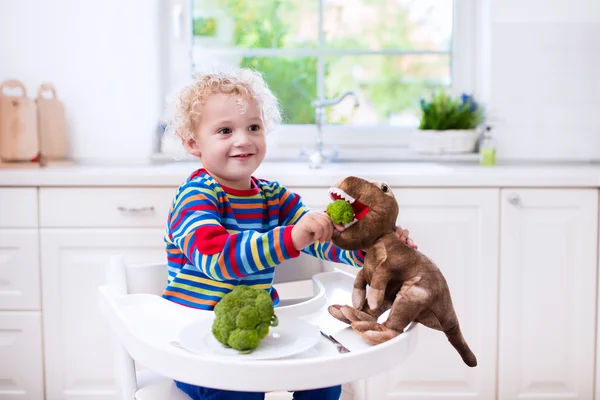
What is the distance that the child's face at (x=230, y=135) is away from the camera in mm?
1395

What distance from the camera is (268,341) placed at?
1.11 metres

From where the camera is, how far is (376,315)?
118cm

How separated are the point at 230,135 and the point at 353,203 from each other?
347mm

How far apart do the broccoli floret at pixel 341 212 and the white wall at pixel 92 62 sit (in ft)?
5.76

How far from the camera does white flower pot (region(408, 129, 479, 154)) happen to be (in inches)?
111

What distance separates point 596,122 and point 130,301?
7.05ft

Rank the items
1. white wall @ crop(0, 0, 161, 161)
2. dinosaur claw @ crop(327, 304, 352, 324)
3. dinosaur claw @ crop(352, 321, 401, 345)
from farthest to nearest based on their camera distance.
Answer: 1. white wall @ crop(0, 0, 161, 161)
2. dinosaur claw @ crop(327, 304, 352, 324)
3. dinosaur claw @ crop(352, 321, 401, 345)

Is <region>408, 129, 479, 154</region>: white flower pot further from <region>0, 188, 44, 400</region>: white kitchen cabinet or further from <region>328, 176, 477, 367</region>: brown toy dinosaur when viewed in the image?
<region>328, 176, 477, 367</region>: brown toy dinosaur

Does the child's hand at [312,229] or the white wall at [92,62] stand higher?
the white wall at [92,62]

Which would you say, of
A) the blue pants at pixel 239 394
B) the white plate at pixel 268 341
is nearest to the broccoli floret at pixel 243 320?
the white plate at pixel 268 341

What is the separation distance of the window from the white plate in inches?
74.1

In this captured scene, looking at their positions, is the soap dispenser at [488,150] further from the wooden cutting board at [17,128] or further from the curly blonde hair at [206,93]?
the wooden cutting board at [17,128]

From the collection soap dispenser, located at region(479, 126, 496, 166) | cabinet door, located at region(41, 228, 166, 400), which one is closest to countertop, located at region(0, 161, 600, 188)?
cabinet door, located at region(41, 228, 166, 400)

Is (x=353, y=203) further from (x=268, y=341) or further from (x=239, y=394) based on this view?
(x=239, y=394)
